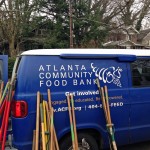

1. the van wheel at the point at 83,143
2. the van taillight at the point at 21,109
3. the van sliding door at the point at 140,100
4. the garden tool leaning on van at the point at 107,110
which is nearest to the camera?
the van taillight at the point at 21,109

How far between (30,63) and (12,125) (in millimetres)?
954

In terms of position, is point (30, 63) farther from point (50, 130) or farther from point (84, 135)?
point (84, 135)

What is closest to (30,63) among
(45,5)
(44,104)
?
(44,104)

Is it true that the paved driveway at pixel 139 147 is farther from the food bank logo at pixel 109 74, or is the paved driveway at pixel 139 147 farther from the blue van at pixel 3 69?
the blue van at pixel 3 69

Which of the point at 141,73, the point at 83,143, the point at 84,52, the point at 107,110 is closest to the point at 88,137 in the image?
the point at 83,143

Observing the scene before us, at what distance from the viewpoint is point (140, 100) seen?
5.84m

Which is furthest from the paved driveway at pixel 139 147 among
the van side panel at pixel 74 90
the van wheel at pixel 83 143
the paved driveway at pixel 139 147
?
the van wheel at pixel 83 143

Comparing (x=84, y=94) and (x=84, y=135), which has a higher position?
(x=84, y=94)

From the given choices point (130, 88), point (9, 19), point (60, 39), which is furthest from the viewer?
point (60, 39)

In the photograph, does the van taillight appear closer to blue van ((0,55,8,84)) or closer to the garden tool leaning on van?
blue van ((0,55,8,84))

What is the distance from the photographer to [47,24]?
96.0ft

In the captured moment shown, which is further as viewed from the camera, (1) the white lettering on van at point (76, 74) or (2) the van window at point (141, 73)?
(2) the van window at point (141, 73)

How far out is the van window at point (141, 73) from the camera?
19.1 ft

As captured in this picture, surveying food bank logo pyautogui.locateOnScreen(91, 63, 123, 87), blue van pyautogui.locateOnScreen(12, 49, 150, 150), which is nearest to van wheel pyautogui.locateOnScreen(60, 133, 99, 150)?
blue van pyautogui.locateOnScreen(12, 49, 150, 150)
